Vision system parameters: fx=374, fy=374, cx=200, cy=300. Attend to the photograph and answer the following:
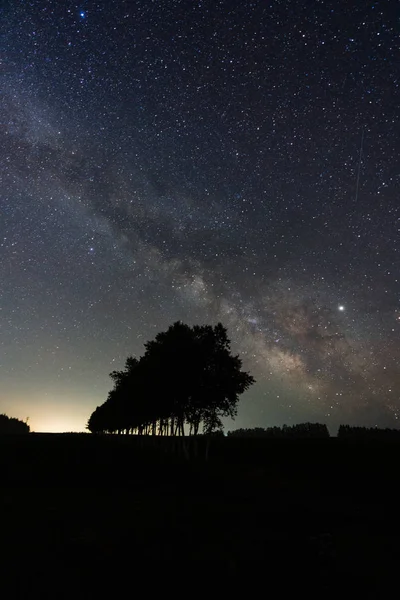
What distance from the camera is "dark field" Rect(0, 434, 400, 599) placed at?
6547mm

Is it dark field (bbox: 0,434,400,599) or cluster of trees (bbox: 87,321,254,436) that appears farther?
cluster of trees (bbox: 87,321,254,436)

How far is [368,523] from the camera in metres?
12.1

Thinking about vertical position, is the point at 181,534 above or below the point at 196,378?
below

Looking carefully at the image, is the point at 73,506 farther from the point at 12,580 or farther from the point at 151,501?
the point at 12,580

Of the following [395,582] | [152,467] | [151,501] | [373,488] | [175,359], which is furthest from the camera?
[175,359]

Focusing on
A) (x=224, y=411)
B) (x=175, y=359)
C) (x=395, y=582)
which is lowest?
(x=395, y=582)

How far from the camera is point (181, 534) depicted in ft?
30.4

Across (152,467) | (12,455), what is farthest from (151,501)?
(12,455)

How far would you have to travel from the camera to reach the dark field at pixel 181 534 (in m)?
6.55

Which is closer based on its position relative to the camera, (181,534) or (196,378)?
(181,534)

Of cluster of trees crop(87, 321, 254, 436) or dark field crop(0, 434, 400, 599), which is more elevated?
cluster of trees crop(87, 321, 254, 436)

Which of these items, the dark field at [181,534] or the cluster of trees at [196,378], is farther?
the cluster of trees at [196,378]

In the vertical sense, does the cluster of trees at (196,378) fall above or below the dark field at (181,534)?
above

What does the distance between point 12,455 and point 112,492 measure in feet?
44.1
